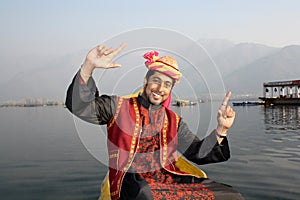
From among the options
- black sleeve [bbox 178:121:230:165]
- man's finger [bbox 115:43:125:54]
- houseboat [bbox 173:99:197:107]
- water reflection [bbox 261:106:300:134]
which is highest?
man's finger [bbox 115:43:125:54]

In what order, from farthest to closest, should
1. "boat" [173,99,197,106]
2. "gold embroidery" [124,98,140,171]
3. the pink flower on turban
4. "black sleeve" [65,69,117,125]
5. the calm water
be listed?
the calm water < "boat" [173,99,197,106] < the pink flower on turban < "gold embroidery" [124,98,140,171] < "black sleeve" [65,69,117,125]

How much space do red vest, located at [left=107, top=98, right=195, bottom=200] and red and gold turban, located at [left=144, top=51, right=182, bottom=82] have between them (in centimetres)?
47

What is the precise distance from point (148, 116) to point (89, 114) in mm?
661

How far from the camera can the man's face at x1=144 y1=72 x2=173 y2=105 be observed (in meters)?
3.32

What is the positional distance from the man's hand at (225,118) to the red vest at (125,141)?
532mm

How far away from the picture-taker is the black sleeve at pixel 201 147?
136 inches

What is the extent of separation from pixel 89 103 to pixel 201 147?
1.35 meters

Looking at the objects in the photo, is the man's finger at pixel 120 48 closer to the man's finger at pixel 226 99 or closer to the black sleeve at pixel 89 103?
the black sleeve at pixel 89 103

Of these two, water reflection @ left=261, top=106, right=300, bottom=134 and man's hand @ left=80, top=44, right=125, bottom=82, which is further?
water reflection @ left=261, top=106, right=300, bottom=134

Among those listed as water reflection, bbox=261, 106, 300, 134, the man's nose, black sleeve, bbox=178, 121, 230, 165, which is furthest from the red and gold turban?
water reflection, bbox=261, 106, 300, 134

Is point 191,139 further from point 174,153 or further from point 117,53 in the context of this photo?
point 117,53

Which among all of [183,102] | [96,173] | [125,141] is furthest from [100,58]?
[96,173]

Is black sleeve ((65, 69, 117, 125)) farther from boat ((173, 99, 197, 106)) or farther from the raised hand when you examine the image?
boat ((173, 99, 197, 106))

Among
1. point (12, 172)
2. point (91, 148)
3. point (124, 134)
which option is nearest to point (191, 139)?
point (124, 134)
